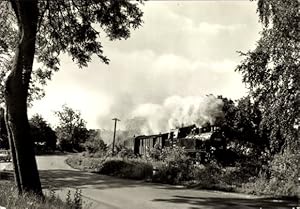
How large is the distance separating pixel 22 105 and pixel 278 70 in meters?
11.0

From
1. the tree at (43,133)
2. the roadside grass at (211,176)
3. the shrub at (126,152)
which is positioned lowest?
the roadside grass at (211,176)

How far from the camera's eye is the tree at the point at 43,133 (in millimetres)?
104275

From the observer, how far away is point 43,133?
351 feet

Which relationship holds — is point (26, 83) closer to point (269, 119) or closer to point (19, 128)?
point (19, 128)

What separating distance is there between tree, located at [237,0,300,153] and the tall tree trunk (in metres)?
9.46

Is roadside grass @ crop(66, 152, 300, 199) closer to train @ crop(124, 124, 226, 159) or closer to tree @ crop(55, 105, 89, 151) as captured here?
train @ crop(124, 124, 226, 159)

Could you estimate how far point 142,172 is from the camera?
34219mm

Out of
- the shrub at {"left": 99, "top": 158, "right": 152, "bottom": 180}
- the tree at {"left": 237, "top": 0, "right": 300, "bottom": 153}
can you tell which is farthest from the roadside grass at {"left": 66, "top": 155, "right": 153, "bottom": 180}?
the tree at {"left": 237, "top": 0, "right": 300, "bottom": 153}

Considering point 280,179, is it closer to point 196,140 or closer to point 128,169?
point 196,140

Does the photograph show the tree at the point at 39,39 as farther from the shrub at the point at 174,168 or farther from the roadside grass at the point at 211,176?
the shrub at the point at 174,168

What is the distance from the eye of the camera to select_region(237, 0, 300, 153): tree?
1716 centimetres

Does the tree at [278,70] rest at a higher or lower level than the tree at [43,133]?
lower

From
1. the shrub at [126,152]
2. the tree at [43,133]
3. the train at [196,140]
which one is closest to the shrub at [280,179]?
the train at [196,140]

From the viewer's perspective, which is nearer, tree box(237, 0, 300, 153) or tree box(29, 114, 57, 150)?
tree box(237, 0, 300, 153)
